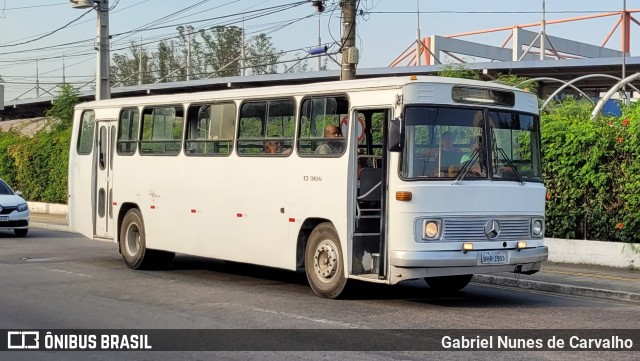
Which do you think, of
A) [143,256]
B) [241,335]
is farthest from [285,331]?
[143,256]

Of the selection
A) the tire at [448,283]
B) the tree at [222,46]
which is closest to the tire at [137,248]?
the tire at [448,283]

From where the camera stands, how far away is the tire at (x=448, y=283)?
1435cm

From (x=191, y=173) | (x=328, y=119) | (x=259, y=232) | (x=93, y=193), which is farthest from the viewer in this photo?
(x=93, y=193)

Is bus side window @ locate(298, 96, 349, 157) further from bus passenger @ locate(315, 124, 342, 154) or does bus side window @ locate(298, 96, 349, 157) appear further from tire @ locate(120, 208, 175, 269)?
tire @ locate(120, 208, 175, 269)

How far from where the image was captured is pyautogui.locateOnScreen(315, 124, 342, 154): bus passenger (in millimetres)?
13188

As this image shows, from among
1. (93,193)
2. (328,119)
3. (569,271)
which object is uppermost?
(328,119)

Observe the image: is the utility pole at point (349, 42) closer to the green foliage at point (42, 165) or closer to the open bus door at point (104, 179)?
the open bus door at point (104, 179)

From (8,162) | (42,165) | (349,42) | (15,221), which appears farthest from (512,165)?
(8,162)

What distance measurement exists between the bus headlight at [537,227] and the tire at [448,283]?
1.45 metres

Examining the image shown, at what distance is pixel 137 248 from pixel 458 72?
1663cm

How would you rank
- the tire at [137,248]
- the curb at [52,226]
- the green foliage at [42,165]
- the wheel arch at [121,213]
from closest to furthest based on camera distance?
the tire at [137,248], the wheel arch at [121,213], the curb at [52,226], the green foliage at [42,165]

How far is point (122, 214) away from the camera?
17.9 metres

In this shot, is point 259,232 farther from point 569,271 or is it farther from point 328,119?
point 569,271

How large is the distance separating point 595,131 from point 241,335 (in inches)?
412
